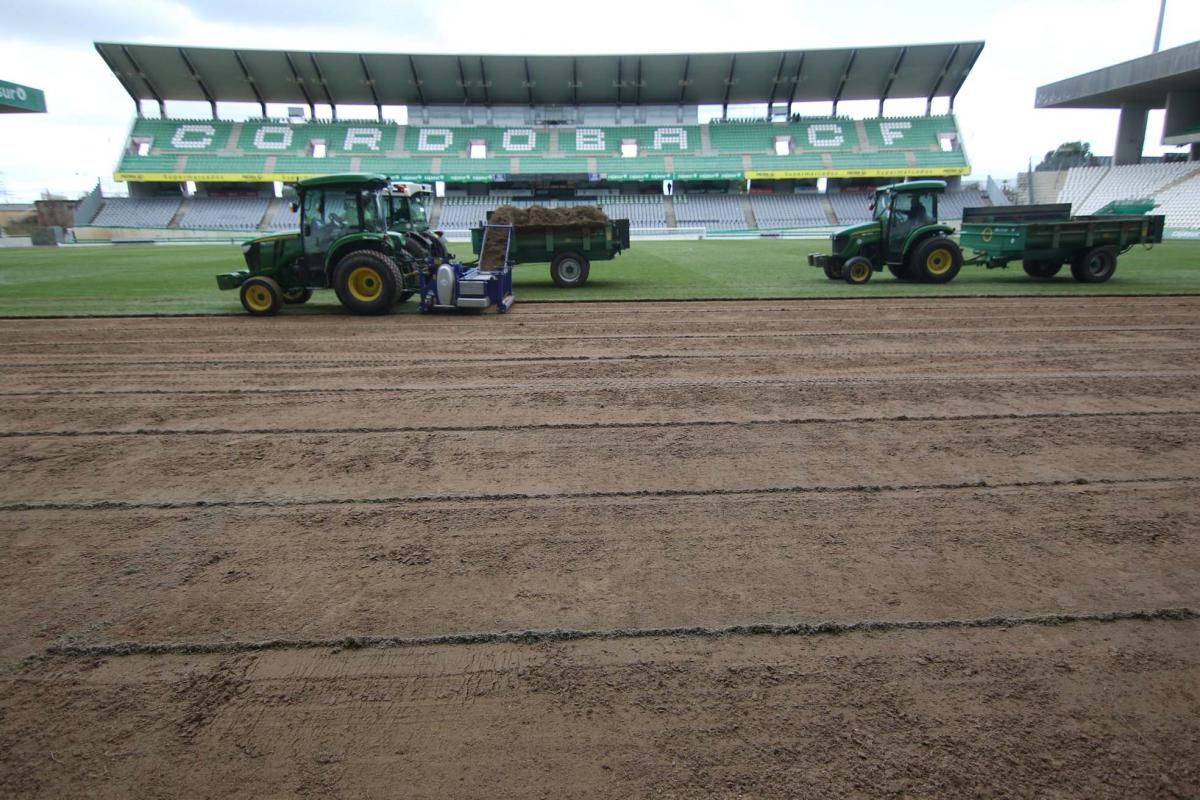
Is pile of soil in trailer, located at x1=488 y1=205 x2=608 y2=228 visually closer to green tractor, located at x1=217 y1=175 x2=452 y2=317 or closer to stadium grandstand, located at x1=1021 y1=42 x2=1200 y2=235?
green tractor, located at x1=217 y1=175 x2=452 y2=317

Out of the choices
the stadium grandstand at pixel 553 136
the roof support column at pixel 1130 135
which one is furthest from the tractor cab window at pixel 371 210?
the roof support column at pixel 1130 135

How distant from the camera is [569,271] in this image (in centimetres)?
1509

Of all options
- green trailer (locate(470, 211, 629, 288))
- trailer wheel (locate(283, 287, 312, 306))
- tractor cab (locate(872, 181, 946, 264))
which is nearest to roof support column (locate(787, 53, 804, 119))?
tractor cab (locate(872, 181, 946, 264))

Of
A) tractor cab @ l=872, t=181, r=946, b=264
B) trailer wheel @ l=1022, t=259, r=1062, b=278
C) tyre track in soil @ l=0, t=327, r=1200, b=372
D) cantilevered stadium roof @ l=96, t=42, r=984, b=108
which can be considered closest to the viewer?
tyre track in soil @ l=0, t=327, r=1200, b=372

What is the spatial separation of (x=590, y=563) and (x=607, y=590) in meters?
0.26

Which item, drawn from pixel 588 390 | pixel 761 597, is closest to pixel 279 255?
pixel 588 390

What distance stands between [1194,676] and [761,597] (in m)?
1.63

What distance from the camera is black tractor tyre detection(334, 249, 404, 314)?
36.6ft

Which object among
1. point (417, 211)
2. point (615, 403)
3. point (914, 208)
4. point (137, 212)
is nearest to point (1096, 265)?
point (914, 208)

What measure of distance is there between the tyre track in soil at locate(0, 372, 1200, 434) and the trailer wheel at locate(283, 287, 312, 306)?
17.9 ft

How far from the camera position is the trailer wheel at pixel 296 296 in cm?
1195

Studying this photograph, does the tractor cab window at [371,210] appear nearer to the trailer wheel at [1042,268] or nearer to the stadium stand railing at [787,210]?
the trailer wheel at [1042,268]

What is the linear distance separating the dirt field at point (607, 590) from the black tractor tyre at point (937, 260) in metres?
8.41

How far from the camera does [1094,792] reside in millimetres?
2129
